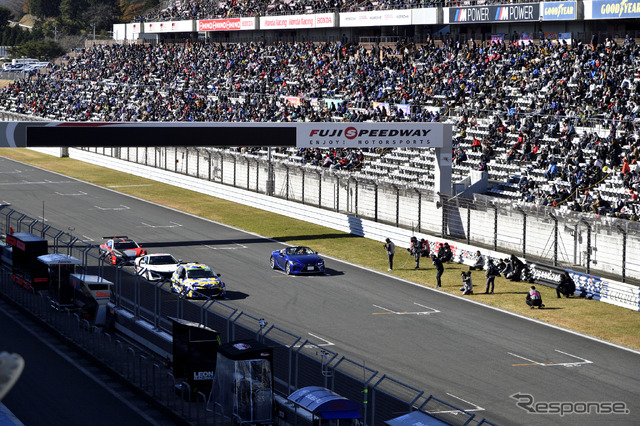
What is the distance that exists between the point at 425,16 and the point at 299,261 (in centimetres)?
3366

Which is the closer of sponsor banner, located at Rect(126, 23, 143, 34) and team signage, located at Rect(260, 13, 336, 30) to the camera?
team signage, located at Rect(260, 13, 336, 30)

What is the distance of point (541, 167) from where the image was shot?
42656 millimetres

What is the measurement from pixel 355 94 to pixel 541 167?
2103cm

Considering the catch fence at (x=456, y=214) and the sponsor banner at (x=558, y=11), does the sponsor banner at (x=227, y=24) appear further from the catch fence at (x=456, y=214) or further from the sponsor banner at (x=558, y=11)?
the sponsor banner at (x=558, y=11)

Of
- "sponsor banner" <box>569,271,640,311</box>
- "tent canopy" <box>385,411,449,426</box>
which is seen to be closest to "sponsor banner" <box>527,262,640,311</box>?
"sponsor banner" <box>569,271,640,311</box>

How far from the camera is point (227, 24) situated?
8494cm

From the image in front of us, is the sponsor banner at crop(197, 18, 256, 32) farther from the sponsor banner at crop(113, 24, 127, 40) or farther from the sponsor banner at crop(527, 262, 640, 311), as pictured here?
the sponsor banner at crop(527, 262, 640, 311)

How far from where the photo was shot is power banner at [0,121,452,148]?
126 feet

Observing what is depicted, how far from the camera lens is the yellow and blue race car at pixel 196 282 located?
30031mm

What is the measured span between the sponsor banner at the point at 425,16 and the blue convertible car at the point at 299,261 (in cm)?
3176

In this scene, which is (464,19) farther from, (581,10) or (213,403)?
(213,403)

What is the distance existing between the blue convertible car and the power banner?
7506 mm

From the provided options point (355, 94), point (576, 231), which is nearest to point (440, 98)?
point (355, 94)

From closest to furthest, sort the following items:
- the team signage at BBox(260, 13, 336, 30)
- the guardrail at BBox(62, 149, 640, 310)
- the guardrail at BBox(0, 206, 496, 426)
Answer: the guardrail at BBox(0, 206, 496, 426)
the guardrail at BBox(62, 149, 640, 310)
the team signage at BBox(260, 13, 336, 30)
